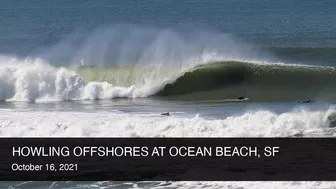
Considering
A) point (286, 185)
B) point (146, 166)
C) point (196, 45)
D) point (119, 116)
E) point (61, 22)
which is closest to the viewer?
point (286, 185)

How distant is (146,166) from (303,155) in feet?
8.82

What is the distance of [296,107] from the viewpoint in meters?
21.6

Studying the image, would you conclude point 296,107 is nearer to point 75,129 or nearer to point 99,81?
point 75,129

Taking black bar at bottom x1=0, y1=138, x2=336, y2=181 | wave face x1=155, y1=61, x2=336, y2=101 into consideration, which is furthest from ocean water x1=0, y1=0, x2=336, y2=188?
black bar at bottom x1=0, y1=138, x2=336, y2=181

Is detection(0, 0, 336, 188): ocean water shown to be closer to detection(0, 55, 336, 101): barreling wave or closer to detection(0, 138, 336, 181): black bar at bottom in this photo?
detection(0, 55, 336, 101): barreling wave

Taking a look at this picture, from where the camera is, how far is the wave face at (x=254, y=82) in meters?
25.1

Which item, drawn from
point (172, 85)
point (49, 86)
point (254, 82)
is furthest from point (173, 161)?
point (254, 82)

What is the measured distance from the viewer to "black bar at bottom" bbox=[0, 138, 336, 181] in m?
13.6

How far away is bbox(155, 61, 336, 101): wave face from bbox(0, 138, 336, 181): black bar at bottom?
9.24 meters

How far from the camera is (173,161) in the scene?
47.0 feet

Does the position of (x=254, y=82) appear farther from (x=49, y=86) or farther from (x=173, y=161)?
(x=173, y=161)

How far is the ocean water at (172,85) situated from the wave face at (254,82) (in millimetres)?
31

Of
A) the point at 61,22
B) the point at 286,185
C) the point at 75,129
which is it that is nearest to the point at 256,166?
the point at 286,185

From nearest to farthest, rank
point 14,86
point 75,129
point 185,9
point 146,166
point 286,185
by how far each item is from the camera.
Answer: point 286,185 → point 146,166 → point 75,129 → point 14,86 → point 185,9
